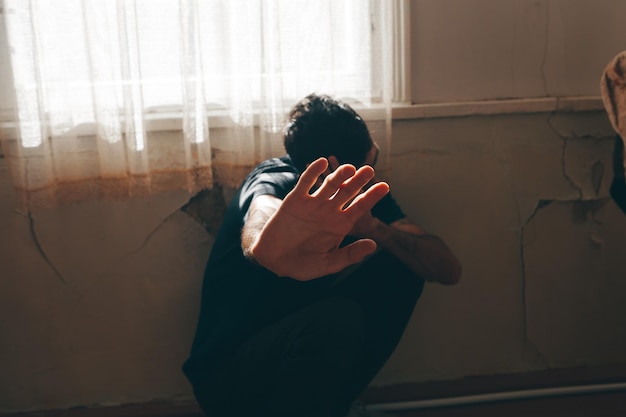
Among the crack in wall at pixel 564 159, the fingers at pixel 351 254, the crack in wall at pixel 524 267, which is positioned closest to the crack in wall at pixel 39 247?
the fingers at pixel 351 254

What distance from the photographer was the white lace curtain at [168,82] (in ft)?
5.05

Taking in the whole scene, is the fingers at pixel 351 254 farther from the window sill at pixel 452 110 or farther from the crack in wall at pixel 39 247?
the crack in wall at pixel 39 247

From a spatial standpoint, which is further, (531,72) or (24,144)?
(531,72)

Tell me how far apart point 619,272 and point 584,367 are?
27 cm

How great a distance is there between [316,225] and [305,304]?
1.67ft

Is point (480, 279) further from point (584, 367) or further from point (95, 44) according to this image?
point (95, 44)

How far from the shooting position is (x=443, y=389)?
1830 millimetres

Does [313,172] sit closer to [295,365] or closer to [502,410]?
[295,365]

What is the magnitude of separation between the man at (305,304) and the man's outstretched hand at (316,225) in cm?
19

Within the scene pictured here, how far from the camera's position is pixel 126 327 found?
1740 mm

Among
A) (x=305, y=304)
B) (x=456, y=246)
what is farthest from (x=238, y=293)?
(x=456, y=246)

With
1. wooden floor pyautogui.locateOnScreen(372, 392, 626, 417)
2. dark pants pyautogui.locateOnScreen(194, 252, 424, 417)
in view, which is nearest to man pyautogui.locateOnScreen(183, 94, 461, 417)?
dark pants pyautogui.locateOnScreen(194, 252, 424, 417)

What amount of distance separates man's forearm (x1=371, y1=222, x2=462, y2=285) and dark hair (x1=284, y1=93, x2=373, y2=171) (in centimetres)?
16

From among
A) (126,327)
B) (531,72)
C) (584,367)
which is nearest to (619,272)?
(584,367)
